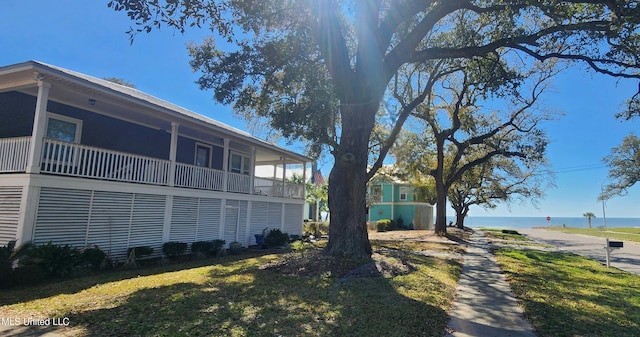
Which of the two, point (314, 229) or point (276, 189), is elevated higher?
point (276, 189)

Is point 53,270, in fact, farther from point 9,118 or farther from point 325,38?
point 325,38

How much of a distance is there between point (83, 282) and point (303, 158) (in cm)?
1432

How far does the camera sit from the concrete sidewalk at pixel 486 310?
561cm

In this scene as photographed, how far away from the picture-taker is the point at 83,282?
8.53 meters

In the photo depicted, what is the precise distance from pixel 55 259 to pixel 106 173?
123 inches

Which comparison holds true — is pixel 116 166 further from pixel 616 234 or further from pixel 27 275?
pixel 616 234

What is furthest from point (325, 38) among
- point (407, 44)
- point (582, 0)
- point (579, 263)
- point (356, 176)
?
point (579, 263)

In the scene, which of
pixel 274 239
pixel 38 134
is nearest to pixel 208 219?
pixel 274 239

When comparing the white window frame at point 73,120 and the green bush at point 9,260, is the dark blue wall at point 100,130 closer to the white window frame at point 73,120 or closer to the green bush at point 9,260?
the white window frame at point 73,120

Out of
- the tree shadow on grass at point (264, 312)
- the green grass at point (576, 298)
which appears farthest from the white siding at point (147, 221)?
the green grass at point (576, 298)

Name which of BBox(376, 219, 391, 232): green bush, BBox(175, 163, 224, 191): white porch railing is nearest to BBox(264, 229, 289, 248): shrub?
BBox(175, 163, 224, 191): white porch railing

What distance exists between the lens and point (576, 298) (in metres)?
8.05

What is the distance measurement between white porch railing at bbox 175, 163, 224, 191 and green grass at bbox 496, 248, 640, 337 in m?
11.5

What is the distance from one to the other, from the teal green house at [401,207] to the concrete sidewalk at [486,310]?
30600mm
